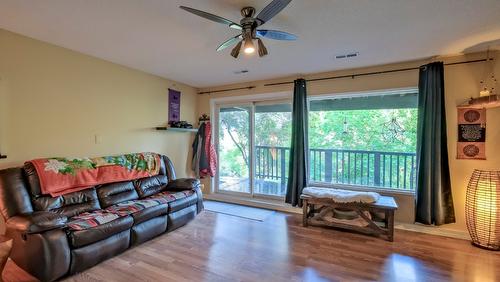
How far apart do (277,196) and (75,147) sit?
3284 mm

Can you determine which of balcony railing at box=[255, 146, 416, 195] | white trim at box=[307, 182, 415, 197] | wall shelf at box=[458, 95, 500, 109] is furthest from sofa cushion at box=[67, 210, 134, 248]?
wall shelf at box=[458, 95, 500, 109]

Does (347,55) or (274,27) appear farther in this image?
(347,55)

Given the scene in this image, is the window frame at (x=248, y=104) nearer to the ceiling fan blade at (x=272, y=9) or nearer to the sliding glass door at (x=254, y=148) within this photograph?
the sliding glass door at (x=254, y=148)

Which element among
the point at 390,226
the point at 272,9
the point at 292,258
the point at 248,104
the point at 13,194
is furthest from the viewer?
the point at 248,104

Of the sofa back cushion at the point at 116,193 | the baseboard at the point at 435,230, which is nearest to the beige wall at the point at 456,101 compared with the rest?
the baseboard at the point at 435,230

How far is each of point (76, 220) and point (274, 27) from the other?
2724mm

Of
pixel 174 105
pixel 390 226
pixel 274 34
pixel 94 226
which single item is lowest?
pixel 390 226

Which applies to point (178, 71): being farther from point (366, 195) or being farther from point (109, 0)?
point (366, 195)

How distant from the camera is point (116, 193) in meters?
3.18

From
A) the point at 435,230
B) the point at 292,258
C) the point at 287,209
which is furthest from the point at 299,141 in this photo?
the point at 435,230

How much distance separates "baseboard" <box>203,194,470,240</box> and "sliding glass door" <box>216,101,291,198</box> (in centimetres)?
18

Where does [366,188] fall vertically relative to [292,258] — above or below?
above

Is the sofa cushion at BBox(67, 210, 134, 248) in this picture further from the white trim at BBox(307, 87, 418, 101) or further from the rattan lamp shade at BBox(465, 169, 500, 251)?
the rattan lamp shade at BBox(465, 169, 500, 251)

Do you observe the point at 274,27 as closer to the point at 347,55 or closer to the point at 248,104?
the point at 347,55
